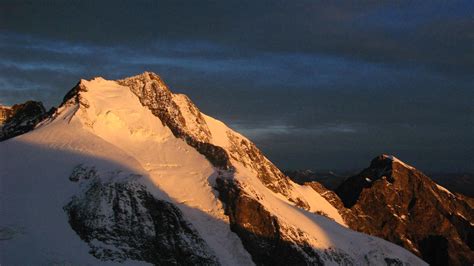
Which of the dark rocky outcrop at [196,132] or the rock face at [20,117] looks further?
the dark rocky outcrop at [196,132]

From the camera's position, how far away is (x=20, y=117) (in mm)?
149875

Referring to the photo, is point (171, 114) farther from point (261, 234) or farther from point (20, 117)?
point (261, 234)

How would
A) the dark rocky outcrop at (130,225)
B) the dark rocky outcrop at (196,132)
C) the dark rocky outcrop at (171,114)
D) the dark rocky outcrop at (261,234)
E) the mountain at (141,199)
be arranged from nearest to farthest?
the mountain at (141,199)
the dark rocky outcrop at (130,225)
the dark rocky outcrop at (261,234)
the dark rocky outcrop at (171,114)
the dark rocky outcrop at (196,132)

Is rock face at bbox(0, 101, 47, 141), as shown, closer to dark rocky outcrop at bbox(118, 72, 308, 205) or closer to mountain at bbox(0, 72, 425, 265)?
mountain at bbox(0, 72, 425, 265)

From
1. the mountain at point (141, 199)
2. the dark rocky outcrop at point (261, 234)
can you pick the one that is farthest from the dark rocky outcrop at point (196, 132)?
the dark rocky outcrop at point (261, 234)

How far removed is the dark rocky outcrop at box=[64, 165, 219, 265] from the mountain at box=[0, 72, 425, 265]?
0.15 m

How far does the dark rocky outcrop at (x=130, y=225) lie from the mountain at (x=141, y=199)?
148 millimetres

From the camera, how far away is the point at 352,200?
199875 millimetres

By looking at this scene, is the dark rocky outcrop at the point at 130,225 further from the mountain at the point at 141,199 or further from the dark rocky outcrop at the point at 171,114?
the dark rocky outcrop at the point at 171,114

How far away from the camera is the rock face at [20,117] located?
451 feet

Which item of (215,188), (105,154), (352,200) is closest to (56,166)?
(105,154)

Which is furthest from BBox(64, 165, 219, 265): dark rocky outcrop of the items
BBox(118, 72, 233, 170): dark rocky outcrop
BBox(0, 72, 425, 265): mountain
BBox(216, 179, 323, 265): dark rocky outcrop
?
BBox(118, 72, 233, 170): dark rocky outcrop

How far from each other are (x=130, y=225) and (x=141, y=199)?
15.3 ft

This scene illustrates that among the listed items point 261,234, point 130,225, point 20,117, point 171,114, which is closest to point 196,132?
point 171,114
